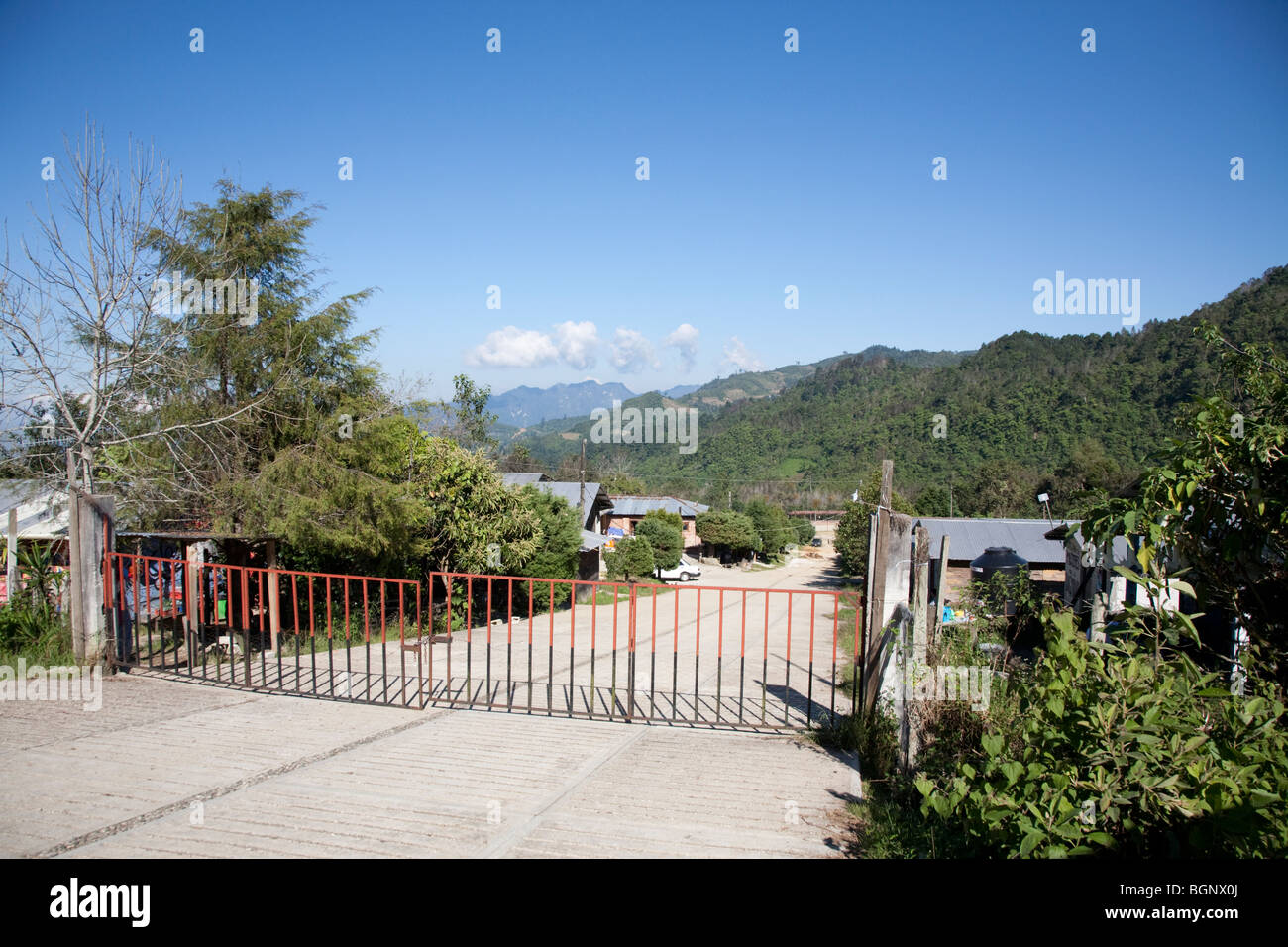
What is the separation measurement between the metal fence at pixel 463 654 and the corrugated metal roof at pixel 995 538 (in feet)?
43.5

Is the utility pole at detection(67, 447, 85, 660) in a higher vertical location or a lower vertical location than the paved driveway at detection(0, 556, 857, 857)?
higher

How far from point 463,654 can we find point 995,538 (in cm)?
2418

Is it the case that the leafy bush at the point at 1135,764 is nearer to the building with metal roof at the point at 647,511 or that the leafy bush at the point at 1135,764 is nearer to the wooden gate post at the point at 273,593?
the wooden gate post at the point at 273,593

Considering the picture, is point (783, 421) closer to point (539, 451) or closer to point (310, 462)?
point (539, 451)

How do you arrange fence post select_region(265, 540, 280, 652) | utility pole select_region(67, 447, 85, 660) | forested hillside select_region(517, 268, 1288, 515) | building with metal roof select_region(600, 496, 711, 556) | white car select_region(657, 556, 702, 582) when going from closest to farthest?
utility pole select_region(67, 447, 85, 660) < fence post select_region(265, 540, 280, 652) < white car select_region(657, 556, 702, 582) < forested hillside select_region(517, 268, 1288, 515) < building with metal roof select_region(600, 496, 711, 556)

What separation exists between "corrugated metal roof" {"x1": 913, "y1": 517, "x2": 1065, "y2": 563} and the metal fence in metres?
13.3

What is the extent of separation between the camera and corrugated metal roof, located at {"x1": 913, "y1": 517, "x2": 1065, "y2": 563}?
26.9 meters

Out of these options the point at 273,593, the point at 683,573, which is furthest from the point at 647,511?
the point at 273,593

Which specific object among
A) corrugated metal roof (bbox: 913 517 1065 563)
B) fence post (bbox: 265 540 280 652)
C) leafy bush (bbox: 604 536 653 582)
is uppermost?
fence post (bbox: 265 540 280 652)

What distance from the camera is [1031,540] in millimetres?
28000

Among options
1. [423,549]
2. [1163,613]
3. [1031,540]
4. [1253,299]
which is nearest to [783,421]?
[1253,299]

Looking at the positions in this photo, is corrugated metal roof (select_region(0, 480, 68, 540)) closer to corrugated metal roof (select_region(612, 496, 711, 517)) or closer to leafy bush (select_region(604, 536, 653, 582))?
leafy bush (select_region(604, 536, 653, 582))

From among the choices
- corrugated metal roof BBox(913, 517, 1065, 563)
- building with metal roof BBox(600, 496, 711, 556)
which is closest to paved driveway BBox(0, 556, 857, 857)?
corrugated metal roof BBox(913, 517, 1065, 563)
